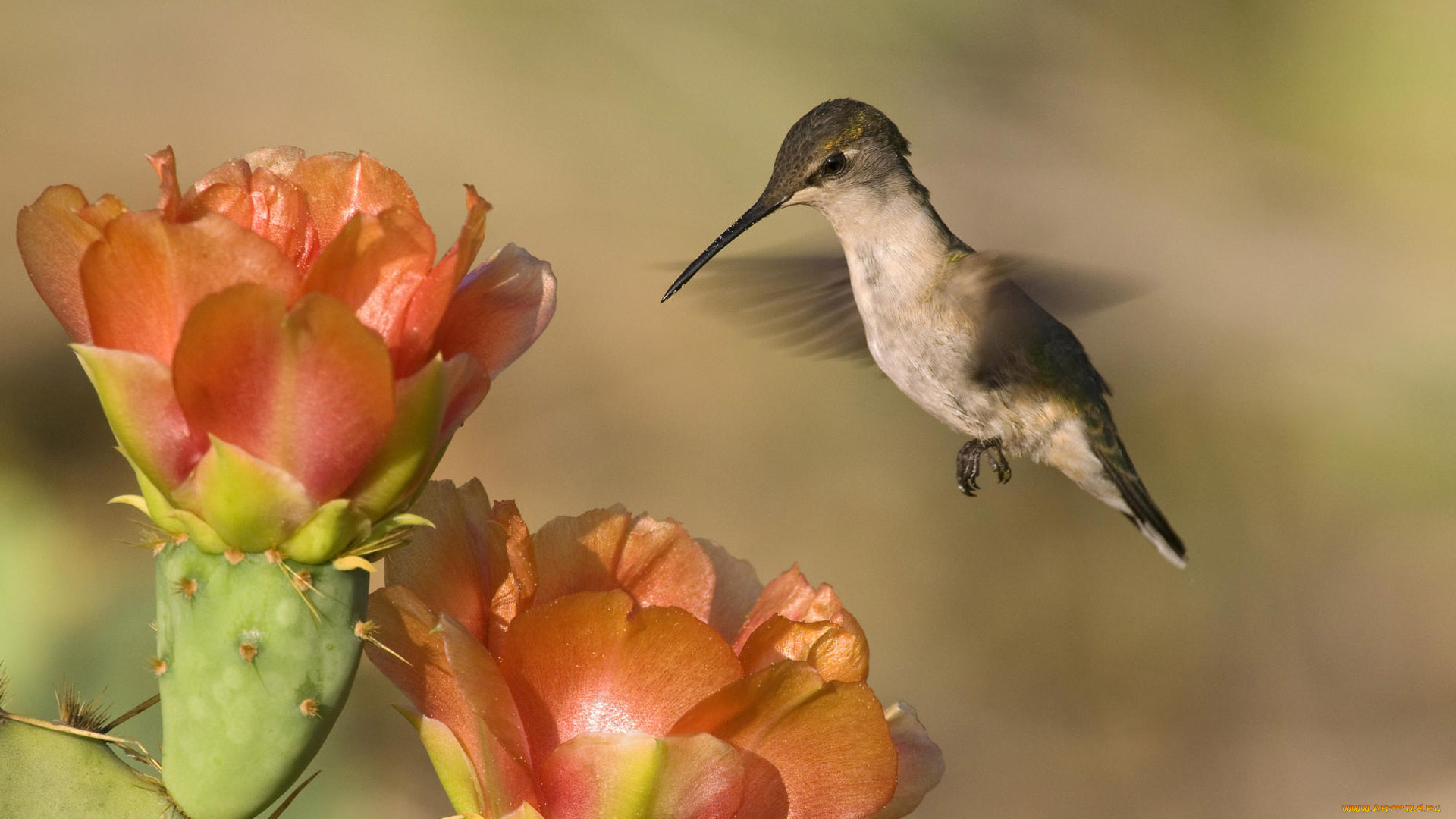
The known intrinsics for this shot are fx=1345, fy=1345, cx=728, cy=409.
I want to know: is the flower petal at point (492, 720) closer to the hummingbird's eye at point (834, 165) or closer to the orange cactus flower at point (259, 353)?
the orange cactus flower at point (259, 353)

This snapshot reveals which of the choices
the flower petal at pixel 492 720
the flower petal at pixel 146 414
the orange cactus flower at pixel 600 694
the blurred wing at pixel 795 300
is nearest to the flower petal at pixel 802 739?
the orange cactus flower at pixel 600 694

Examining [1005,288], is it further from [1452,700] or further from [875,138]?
[1452,700]

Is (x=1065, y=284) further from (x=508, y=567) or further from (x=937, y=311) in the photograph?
(x=508, y=567)

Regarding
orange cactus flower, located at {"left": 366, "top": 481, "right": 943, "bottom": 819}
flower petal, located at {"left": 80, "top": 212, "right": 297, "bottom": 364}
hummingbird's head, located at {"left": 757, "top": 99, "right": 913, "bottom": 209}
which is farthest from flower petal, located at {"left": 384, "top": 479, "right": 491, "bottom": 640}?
hummingbird's head, located at {"left": 757, "top": 99, "right": 913, "bottom": 209}

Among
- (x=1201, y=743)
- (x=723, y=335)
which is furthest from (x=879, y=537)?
(x=1201, y=743)

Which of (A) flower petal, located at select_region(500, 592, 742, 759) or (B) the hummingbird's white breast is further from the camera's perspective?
(B) the hummingbird's white breast

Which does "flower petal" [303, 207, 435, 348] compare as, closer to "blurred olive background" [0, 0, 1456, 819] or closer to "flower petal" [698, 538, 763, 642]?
"flower petal" [698, 538, 763, 642]
